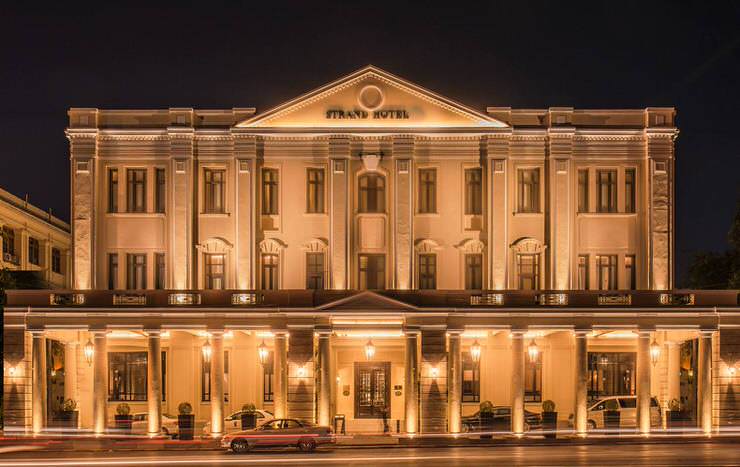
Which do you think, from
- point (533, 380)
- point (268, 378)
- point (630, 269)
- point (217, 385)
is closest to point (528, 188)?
point (630, 269)

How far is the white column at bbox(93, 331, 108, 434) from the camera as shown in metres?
43.6

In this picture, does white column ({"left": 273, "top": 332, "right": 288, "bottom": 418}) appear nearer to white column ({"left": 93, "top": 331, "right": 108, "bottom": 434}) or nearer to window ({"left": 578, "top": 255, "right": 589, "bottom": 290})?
white column ({"left": 93, "top": 331, "right": 108, "bottom": 434})

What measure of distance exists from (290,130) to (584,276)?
55.0ft

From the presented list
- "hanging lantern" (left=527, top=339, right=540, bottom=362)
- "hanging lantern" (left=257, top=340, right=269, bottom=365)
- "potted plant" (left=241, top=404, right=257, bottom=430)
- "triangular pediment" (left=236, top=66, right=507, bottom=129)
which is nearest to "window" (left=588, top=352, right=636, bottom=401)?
"hanging lantern" (left=527, top=339, right=540, bottom=362)

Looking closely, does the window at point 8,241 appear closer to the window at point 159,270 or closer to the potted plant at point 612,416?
the window at point 159,270

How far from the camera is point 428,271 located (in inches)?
1951

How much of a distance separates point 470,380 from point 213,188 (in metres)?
16.5

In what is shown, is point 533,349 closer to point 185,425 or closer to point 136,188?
point 185,425

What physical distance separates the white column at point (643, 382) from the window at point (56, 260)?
51119mm

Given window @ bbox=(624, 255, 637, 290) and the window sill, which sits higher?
the window sill

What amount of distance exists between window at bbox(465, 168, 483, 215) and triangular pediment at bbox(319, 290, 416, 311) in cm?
826

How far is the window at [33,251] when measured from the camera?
239ft

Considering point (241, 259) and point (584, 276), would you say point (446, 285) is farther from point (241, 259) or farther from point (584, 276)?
point (241, 259)

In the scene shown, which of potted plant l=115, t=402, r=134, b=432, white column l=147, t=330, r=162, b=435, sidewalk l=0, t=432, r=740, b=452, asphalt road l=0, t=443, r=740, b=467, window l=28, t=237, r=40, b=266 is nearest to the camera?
asphalt road l=0, t=443, r=740, b=467
